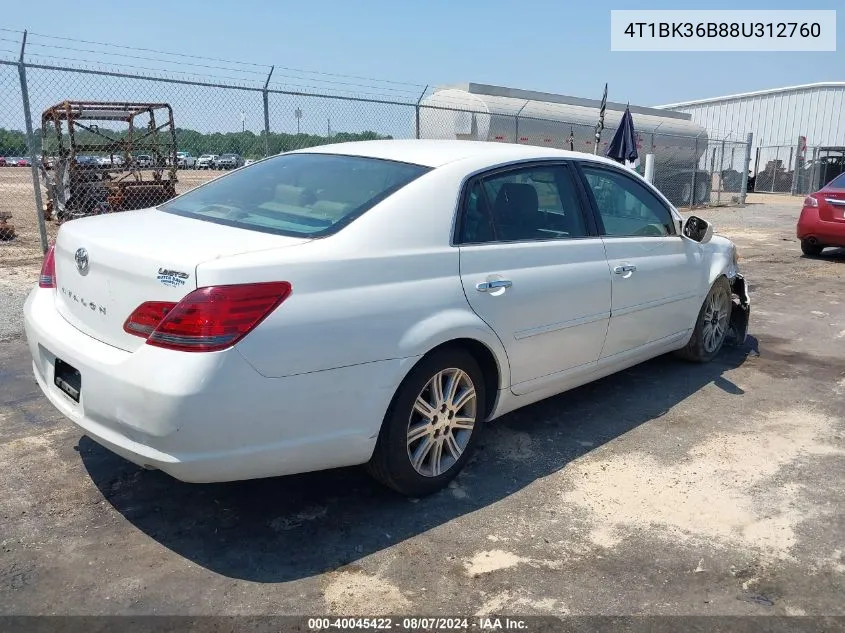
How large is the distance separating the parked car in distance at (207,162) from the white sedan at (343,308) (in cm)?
1056

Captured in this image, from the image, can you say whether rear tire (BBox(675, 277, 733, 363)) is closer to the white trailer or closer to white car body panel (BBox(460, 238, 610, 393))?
white car body panel (BBox(460, 238, 610, 393))

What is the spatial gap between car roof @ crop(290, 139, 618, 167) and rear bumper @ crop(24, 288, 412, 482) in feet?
3.74

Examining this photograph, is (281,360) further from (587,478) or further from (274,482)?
(587,478)

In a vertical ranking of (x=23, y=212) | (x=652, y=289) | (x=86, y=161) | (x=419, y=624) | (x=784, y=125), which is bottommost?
A: (x=419, y=624)

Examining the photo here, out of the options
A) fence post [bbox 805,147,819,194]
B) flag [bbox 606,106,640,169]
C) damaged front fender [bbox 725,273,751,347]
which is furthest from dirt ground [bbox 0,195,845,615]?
fence post [bbox 805,147,819,194]

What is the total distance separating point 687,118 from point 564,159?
2359 cm

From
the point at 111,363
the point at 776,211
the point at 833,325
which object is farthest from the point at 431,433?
the point at 776,211

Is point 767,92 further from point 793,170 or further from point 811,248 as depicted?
point 811,248

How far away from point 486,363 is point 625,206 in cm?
164

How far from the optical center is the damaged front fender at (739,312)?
5.70 m

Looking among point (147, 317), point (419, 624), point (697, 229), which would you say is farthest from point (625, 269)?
point (147, 317)

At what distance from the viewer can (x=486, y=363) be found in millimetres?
3479

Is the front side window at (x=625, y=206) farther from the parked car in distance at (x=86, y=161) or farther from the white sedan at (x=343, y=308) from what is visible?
the parked car in distance at (x=86, y=161)

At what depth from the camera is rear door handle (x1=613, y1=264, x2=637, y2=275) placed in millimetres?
4078
